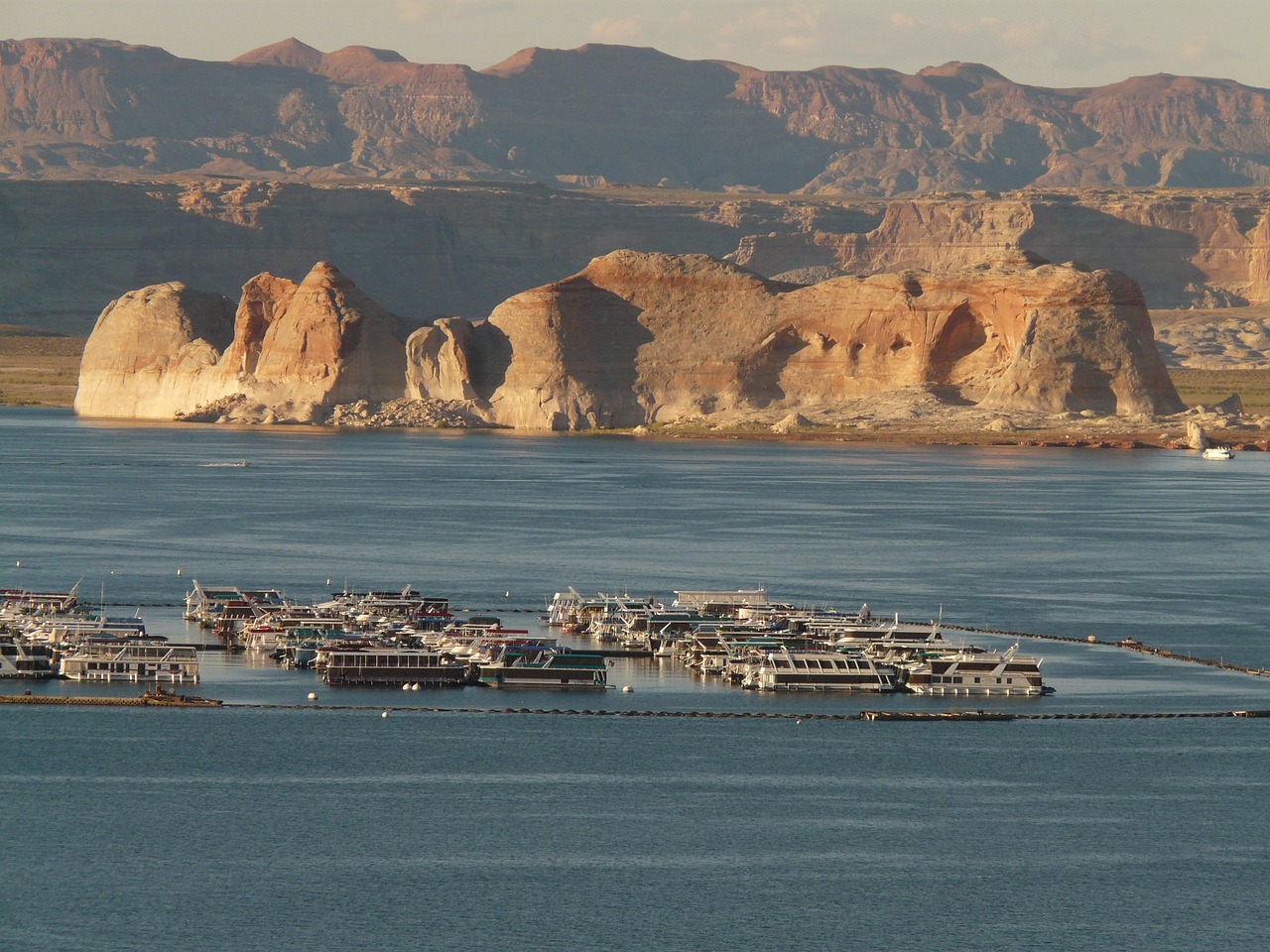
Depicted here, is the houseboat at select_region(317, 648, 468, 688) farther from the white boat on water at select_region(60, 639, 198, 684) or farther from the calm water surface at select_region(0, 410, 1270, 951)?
the white boat on water at select_region(60, 639, 198, 684)

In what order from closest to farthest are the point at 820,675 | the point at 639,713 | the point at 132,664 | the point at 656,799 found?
the point at 656,799 → the point at 639,713 → the point at 132,664 → the point at 820,675

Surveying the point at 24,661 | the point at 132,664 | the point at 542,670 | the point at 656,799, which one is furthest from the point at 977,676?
the point at 24,661

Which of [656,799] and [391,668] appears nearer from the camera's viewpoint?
[656,799]

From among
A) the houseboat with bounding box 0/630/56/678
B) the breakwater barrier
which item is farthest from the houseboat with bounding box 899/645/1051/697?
the houseboat with bounding box 0/630/56/678

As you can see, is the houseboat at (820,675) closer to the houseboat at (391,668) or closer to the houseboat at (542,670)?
the houseboat at (542,670)

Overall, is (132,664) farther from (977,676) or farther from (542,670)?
(977,676)

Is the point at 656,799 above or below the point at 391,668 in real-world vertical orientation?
below

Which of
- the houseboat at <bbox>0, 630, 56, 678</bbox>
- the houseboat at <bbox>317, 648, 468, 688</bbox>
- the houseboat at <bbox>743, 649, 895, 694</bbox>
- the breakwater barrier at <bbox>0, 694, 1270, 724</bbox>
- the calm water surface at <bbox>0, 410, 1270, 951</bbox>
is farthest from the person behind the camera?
the houseboat at <bbox>743, 649, 895, 694</bbox>

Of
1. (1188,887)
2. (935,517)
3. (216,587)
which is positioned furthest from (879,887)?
(935,517)

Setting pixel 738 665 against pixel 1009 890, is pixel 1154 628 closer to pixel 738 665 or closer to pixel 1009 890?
pixel 738 665
